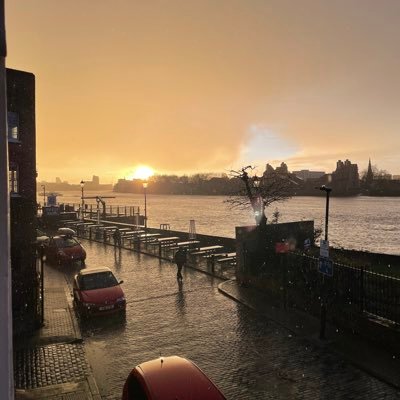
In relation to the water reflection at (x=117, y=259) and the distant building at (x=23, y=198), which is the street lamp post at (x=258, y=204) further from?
the distant building at (x=23, y=198)

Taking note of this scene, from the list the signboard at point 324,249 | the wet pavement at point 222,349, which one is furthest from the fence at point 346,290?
the wet pavement at point 222,349

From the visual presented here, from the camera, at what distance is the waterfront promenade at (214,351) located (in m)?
9.74

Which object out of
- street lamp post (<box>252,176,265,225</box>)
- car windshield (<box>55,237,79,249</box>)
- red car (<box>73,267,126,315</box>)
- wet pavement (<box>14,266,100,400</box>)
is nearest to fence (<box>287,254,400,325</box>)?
red car (<box>73,267,126,315</box>)

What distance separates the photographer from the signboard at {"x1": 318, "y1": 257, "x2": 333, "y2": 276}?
42.3 ft

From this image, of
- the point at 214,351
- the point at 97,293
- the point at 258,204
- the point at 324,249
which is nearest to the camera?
the point at 214,351

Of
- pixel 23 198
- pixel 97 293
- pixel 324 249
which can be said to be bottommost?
pixel 97 293

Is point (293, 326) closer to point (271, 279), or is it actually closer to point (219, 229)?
point (271, 279)

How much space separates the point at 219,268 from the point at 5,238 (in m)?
22.4

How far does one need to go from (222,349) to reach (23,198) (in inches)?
358

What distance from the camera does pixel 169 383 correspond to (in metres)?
7.07

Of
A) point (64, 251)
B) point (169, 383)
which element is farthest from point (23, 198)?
point (64, 251)

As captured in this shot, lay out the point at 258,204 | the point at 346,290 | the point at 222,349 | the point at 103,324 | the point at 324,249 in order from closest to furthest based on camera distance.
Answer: the point at 222,349
the point at 324,249
the point at 346,290
the point at 103,324
the point at 258,204

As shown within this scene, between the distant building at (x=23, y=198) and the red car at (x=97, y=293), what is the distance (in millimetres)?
1581

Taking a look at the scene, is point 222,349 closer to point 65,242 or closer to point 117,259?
point 117,259
